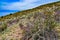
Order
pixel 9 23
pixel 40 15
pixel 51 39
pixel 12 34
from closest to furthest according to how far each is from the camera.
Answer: pixel 51 39
pixel 12 34
pixel 40 15
pixel 9 23

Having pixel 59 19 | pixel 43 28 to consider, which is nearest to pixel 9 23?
pixel 59 19

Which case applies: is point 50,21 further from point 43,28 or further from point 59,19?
point 59,19

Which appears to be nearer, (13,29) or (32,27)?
(32,27)

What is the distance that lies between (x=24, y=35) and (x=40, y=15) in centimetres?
313

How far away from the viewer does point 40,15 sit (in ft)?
62.4

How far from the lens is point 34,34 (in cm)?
1555

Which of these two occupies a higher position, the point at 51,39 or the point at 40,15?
the point at 40,15

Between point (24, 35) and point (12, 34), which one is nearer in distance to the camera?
point (24, 35)

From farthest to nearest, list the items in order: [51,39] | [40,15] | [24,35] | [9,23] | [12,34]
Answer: [9,23] → [40,15] → [12,34] → [24,35] → [51,39]

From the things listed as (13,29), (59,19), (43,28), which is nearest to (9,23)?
(13,29)

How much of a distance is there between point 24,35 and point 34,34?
1109 millimetres

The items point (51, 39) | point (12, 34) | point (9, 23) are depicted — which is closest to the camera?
point (51, 39)

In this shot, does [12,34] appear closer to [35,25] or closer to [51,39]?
[35,25]

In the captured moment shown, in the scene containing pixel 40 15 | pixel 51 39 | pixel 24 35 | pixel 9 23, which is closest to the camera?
pixel 51 39
